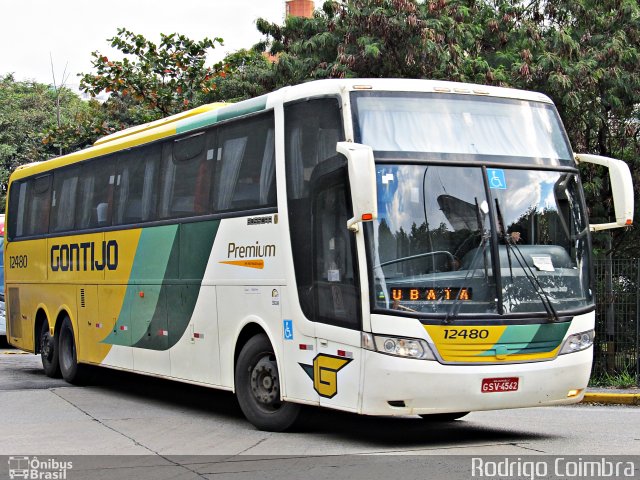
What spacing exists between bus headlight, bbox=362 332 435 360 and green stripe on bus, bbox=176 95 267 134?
313cm

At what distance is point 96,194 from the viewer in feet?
49.8

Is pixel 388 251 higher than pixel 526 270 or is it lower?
higher

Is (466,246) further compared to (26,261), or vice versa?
(26,261)

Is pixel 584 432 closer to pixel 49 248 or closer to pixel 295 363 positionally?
pixel 295 363

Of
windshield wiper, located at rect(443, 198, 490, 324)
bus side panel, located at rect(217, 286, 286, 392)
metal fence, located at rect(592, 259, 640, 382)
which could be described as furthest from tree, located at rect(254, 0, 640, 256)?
windshield wiper, located at rect(443, 198, 490, 324)

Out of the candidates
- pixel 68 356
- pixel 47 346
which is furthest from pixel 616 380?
pixel 47 346

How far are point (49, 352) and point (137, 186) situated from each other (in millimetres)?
4534

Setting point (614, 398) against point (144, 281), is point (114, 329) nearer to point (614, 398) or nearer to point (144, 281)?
point (144, 281)

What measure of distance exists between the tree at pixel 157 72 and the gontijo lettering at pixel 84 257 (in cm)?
982

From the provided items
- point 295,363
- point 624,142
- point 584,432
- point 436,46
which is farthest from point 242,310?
point 624,142

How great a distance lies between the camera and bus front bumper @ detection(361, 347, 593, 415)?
907 centimetres

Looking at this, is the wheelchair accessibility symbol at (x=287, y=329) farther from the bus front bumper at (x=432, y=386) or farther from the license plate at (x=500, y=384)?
the license plate at (x=500, y=384)

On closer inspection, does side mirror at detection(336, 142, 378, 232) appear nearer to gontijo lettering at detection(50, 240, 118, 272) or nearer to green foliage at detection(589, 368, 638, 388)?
gontijo lettering at detection(50, 240, 118, 272)

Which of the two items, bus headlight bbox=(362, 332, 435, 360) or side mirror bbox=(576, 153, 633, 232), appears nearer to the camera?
bus headlight bbox=(362, 332, 435, 360)
